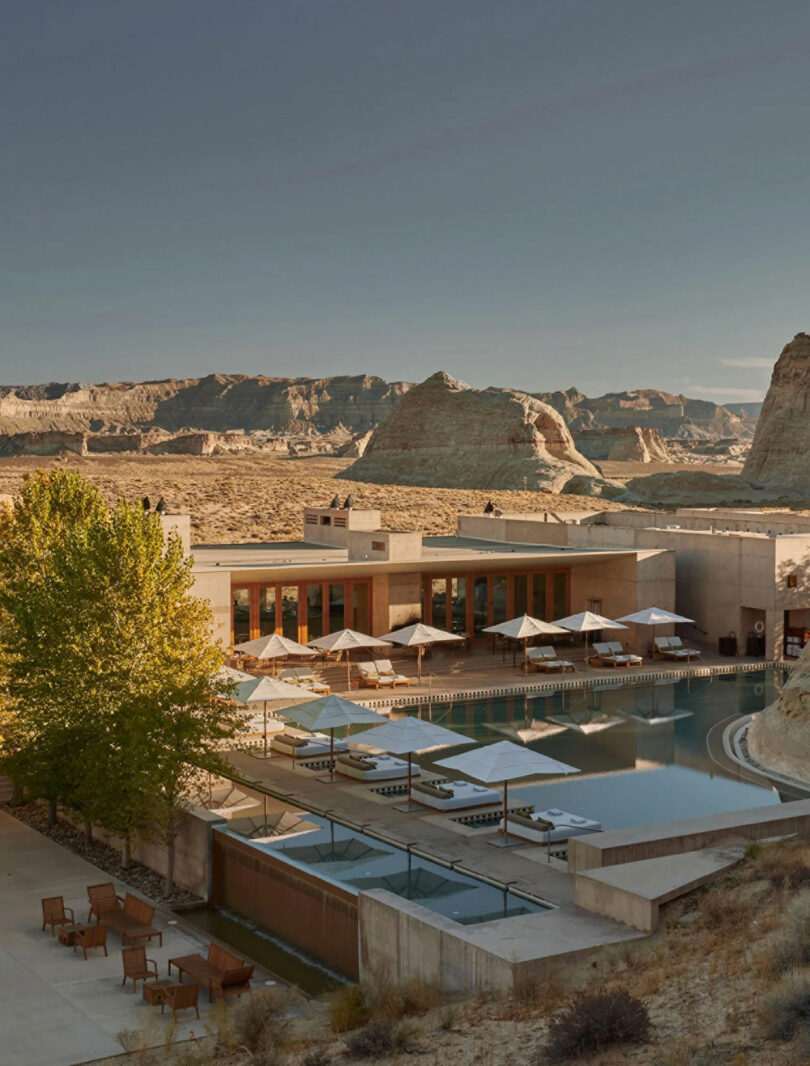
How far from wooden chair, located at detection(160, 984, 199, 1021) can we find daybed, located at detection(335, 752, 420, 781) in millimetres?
6738

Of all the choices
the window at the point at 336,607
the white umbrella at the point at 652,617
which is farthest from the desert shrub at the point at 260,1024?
the window at the point at 336,607

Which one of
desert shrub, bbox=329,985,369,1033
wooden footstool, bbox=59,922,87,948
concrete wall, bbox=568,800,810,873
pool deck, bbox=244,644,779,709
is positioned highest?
concrete wall, bbox=568,800,810,873

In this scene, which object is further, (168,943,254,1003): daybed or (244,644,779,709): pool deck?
(244,644,779,709): pool deck

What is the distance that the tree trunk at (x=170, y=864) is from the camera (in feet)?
57.0

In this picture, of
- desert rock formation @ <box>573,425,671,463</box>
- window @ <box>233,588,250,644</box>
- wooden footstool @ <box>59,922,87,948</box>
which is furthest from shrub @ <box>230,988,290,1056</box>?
desert rock formation @ <box>573,425,671,463</box>

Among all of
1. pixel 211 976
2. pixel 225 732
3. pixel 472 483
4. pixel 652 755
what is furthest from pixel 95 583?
pixel 472 483

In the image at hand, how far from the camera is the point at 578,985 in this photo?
10.9 m

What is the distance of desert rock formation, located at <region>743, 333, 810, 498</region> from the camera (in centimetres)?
10500

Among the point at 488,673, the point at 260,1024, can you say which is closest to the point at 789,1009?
the point at 260,1024

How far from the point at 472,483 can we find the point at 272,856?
8963 centimetres

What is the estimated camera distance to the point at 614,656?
31.2m

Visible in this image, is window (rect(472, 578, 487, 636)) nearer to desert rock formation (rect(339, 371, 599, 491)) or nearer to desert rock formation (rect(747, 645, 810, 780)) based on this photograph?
desert rock formation (rect(747, 645, 810, 780))

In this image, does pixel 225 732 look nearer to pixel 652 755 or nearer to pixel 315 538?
pixel 652 755

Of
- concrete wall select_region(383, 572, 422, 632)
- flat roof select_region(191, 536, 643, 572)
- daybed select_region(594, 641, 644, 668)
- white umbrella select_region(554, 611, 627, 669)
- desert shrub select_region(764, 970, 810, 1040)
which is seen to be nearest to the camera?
desert shrub select_region(764, 970, 810, 1040)
